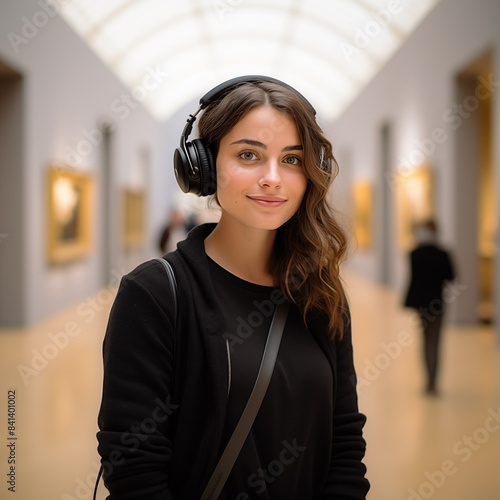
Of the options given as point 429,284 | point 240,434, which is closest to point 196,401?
point 240,434

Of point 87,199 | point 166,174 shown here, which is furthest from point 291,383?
point 166,174

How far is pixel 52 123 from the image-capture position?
539 inches

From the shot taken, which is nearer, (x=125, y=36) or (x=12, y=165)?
(x=12, y=165)

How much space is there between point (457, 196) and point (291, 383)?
1273cm

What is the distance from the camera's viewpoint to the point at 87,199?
16.5m

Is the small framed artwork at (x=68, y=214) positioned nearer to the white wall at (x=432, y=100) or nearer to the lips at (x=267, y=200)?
the white wall at (x=432, y=100)

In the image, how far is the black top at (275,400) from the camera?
2.02 m

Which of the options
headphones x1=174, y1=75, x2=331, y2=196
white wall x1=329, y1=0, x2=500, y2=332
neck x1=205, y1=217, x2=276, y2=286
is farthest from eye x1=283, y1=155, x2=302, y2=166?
white wall x1=329, y1=0, x2=500, y2=332

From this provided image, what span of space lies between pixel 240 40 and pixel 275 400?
1050 inches

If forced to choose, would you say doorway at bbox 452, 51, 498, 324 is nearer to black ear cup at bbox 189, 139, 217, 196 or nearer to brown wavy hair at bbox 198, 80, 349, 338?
brown wavy hair at bbox 198, 80, 349, 338

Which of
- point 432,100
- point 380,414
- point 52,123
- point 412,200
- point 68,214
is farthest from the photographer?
point 412,200

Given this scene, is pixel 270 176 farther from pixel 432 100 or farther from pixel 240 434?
pixel 432 100

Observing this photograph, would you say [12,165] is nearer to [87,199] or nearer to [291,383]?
[87,199]

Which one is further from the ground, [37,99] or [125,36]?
[125,36]
